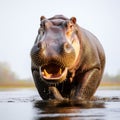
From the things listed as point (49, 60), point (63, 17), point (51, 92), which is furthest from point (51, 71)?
point (63, 17)

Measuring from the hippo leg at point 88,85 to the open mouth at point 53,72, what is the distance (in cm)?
139

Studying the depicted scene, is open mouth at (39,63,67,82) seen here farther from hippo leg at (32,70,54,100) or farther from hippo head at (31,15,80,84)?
hippo leg at (32,70,54,100)

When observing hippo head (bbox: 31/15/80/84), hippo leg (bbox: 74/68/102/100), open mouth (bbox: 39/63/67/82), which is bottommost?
hippo leg (bbox: 74/68/102/100)

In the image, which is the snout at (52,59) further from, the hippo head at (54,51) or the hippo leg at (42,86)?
the hippo leg at (42,86)

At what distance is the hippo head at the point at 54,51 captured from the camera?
40.5 ft

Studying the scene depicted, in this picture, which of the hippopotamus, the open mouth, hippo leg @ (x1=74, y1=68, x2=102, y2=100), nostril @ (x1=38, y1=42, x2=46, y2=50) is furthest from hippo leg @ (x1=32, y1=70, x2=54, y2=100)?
nostril @ (x1=38, y1=42, x2=46, y2=50)

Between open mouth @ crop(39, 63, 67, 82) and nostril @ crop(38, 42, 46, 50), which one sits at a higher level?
nostril @ crop(38, 42, 46, 50)

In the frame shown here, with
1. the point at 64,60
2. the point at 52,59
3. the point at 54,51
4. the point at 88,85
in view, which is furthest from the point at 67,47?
the point at 88,85

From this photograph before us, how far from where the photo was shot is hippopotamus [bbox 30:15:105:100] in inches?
489

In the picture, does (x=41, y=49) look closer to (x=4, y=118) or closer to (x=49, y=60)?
(x=49, y=60)

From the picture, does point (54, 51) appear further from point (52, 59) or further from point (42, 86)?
point (42, 86)

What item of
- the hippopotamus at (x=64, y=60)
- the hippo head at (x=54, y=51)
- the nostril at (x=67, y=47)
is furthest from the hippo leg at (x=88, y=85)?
the nostril at (x=67, y=47)

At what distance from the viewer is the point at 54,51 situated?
12383mm

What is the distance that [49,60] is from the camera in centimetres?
1234
